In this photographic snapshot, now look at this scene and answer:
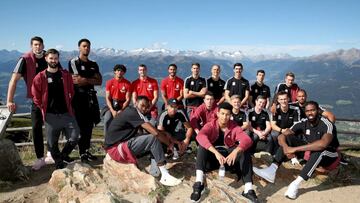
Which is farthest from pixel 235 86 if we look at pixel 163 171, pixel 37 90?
pixel 37 90

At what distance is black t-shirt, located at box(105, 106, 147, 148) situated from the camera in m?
7.63

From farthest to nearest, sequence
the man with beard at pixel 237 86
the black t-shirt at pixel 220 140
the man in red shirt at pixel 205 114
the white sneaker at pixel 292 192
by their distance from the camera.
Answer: the man with beard at pixel 237 86, the man in red shirt at pixel 205 114, the black t-shirt at pixel 220 140, the white sneaker at pixel 292 192

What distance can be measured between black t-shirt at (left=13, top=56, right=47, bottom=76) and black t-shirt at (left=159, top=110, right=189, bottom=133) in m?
3.42

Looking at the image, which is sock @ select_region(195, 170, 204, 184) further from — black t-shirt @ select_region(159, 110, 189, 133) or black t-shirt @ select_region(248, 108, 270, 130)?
black t-shirt @ select_region(248, 108, 270, 130)

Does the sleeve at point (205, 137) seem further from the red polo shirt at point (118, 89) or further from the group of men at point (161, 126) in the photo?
the red polo shirt at point (118, 89)

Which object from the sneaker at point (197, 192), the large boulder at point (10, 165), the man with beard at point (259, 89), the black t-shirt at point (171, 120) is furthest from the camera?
the man with beard at point (259, 89)

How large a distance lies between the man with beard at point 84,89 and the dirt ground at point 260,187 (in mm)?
1178

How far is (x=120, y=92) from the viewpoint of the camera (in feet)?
33.8

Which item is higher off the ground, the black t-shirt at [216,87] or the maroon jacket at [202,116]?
the black t-shirt at [216,87]

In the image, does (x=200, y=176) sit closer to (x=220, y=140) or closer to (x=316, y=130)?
(x=220, y=140)

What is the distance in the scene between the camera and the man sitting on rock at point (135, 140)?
7516 millimetres

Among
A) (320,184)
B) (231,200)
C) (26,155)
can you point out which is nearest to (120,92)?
(26,155)

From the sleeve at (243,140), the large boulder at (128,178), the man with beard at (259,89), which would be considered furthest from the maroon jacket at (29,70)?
the man with beard at (259,89)

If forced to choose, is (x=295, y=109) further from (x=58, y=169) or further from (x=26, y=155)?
(x=26, y=155)
